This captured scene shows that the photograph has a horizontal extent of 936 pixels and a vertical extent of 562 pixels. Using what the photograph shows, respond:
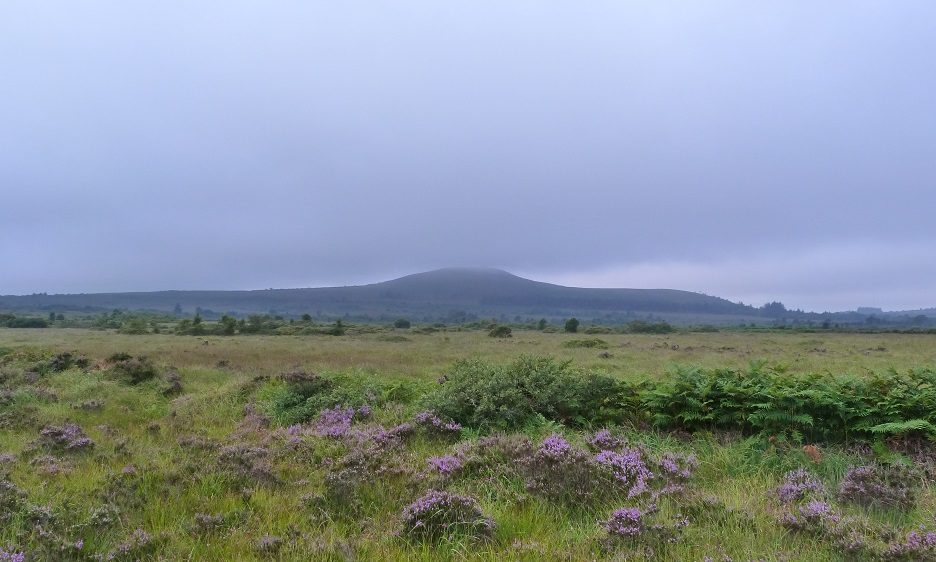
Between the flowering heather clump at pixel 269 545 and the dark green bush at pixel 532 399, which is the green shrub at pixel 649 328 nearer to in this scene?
the dark green bush at pixel 532 399

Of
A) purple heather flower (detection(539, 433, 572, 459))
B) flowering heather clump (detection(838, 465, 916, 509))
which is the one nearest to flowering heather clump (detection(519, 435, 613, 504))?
purple heather flower (detection(539, 433, 572, 459))

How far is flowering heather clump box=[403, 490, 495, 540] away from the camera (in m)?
4.59

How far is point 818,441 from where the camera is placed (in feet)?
24.0

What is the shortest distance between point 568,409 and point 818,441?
3.47 meters

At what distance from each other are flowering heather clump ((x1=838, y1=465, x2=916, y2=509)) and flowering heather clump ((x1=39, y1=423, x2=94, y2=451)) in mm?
9458

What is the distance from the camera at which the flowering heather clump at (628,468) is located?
17.8 ft

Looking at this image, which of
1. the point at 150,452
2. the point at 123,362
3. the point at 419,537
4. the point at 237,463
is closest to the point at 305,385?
the point at 150,452

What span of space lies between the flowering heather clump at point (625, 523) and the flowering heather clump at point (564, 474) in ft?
2.47

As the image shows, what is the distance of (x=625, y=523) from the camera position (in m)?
4.45

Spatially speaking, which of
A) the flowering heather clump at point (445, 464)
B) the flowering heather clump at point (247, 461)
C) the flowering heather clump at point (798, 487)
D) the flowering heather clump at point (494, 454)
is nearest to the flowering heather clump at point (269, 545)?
the flowering heather clump at point (247, 461)

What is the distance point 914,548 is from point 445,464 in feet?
14.0

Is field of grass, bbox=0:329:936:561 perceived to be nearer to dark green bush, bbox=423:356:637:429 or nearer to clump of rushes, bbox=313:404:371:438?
clump of rushes, bbox=313:404:371:438

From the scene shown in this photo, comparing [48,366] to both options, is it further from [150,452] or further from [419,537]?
[419,537]

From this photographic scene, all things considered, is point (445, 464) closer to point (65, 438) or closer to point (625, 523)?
point (625, 523)
